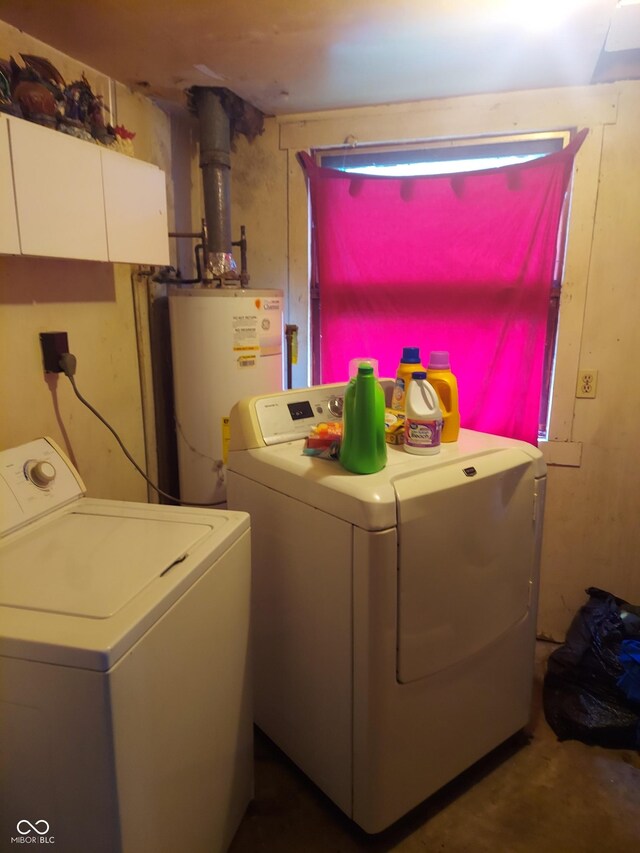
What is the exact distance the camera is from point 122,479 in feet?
6.82

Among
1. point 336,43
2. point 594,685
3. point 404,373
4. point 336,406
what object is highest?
point 336,43

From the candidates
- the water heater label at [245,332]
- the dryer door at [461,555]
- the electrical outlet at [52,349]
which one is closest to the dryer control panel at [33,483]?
the electrical outlet at [52,349]

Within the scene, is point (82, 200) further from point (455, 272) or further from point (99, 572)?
point (455, 272)

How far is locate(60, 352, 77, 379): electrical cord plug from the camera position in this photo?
1.68m

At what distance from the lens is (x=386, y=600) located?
1.32 m

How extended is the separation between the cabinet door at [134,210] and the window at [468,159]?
0.89m

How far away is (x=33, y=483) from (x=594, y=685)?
75.4 inches

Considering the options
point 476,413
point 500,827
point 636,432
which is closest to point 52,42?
point 476,413

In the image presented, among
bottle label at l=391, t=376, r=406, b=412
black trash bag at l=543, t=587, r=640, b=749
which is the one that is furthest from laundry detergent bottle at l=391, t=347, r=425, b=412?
black trash bag at l=543, t=587, r=640, b=749

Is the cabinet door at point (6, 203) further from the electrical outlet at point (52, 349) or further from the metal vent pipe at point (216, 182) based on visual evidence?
the metal vent pipe at point (216, 182)

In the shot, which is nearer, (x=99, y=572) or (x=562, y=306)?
(x=99, y=572)

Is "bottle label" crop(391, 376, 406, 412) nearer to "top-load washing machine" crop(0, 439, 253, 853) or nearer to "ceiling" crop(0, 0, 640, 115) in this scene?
"top-load washing machine" crop(0, 439, 253, 853)

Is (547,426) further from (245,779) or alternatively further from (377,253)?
(245,779)

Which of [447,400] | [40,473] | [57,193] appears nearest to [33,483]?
[40,473]
